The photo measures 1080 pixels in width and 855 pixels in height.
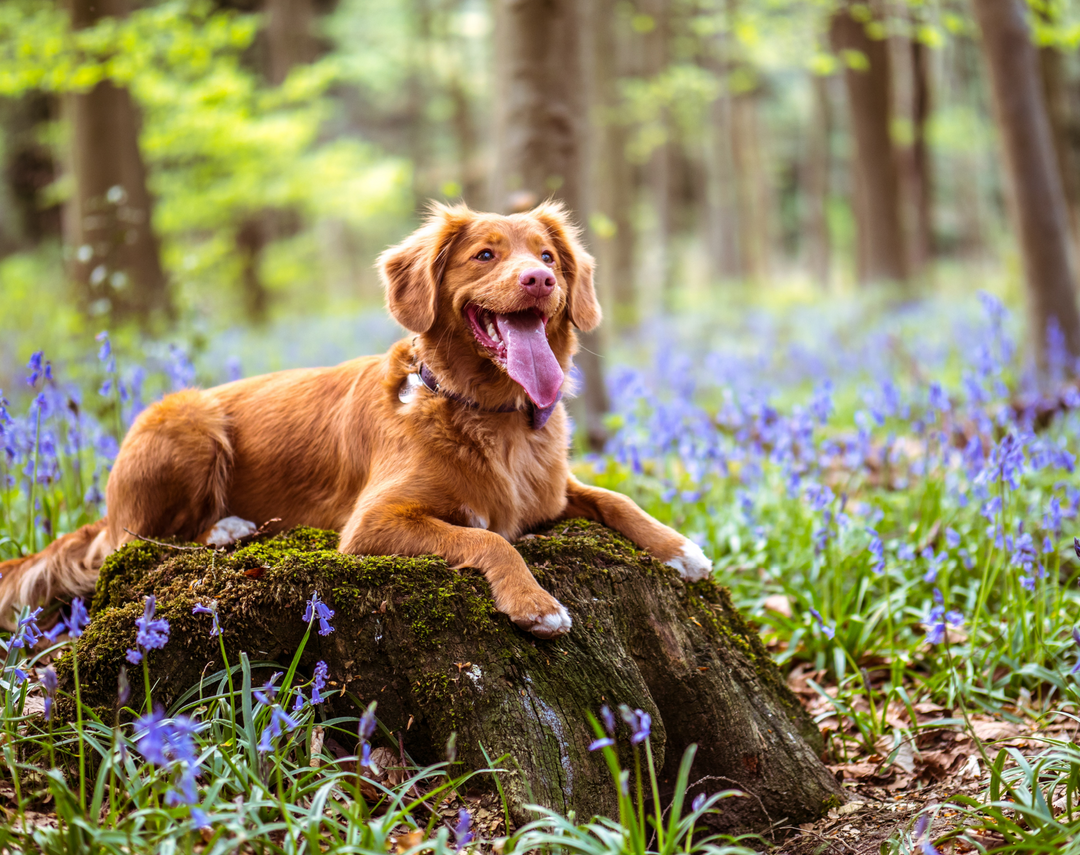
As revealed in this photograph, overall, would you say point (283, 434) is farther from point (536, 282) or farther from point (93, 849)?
point (93, 849)

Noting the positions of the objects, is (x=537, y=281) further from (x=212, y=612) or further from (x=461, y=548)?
(x=212, y=612)

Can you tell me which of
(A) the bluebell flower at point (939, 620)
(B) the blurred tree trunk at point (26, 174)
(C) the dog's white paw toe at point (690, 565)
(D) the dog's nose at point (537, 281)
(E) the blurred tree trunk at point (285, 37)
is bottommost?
(A) the bluebell flower at point (939, 620)

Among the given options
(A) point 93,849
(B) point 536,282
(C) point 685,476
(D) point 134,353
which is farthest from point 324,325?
(A) point 93,849

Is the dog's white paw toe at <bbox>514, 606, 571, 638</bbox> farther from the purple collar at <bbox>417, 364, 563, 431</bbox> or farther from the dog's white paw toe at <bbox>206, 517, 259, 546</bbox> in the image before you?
the dog's white paw toe at <bbox>206, 517, 259, 546</bbox>

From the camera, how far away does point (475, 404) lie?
119 inches

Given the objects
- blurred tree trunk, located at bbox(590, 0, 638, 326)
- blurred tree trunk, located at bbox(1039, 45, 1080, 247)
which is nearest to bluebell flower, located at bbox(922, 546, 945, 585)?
blurred tree trunk, located at bbox(1039, 45, 1080, 247)

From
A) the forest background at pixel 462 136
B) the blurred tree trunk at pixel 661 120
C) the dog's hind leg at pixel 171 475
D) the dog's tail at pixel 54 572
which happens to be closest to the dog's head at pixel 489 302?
the forest background at pixel 462 136

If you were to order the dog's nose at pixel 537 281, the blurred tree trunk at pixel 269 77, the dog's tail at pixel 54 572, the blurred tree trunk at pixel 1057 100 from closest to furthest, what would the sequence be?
the dog's nose at pixel 537 281, the dog's tail at pixel 54 572, the blurred tree trunk at pixel 1057 100, the blurred tree trunk at pixel 269 77

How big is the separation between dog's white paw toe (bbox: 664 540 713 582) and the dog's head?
742 mm

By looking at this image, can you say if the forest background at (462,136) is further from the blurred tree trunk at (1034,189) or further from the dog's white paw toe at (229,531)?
the dog's white paw toe at (229,531)

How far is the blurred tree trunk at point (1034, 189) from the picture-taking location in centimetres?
623

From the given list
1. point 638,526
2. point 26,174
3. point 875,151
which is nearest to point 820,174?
point 875,151

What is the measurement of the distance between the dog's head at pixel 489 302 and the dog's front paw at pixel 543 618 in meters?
0.69

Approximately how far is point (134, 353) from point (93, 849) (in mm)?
5804
